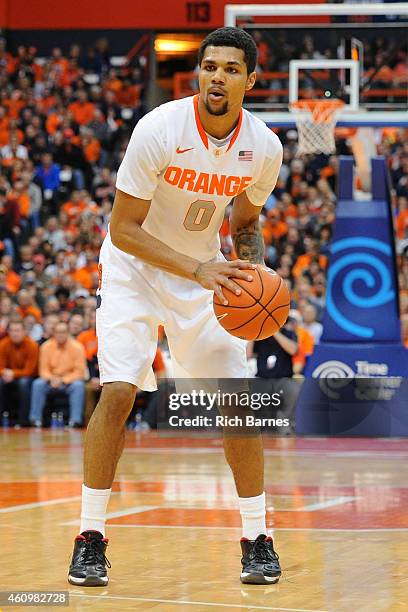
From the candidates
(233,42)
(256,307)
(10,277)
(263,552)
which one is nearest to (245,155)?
(233,42)

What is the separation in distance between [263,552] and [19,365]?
10.6m

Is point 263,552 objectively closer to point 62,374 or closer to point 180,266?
point 180,266

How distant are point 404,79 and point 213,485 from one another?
999cm

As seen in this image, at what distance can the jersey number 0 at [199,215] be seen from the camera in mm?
5539

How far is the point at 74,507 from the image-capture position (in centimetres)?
793

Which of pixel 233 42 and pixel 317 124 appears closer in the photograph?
pixel 233 42

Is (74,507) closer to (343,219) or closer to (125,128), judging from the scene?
(343,219)

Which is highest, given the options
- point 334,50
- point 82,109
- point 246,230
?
point 82,109

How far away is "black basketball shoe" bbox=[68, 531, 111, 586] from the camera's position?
5.19 metres

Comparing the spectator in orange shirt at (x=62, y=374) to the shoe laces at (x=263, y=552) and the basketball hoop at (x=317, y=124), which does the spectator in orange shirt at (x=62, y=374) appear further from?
the shoe laces at (x=263, y=552)

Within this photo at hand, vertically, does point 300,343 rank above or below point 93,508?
above

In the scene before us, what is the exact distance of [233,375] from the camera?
18.3ft

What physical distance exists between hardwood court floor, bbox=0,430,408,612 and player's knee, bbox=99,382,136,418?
77cm

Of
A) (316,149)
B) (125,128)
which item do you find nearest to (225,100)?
(316,149)
